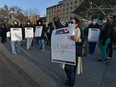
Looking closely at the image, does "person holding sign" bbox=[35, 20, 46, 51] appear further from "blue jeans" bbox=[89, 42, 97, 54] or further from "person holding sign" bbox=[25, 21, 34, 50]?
"blue jeans" bbox=[89, 42, 97, 54]

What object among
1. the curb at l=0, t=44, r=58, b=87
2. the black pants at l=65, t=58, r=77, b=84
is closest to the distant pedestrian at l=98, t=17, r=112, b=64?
the curb at l=0, t=44, r=58, b=87

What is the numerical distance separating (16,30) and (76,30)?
8.66m

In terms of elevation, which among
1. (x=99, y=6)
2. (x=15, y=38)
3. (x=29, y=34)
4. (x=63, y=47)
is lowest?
(x=15, y=38)

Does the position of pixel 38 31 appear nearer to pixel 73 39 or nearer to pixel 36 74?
pixel 36 74

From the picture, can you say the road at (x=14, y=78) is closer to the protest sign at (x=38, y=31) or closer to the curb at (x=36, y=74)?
the curb at (x=36, y=74)

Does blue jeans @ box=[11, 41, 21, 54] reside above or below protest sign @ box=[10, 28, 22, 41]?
below

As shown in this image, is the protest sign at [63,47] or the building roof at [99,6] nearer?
the protest sign at [63,47]

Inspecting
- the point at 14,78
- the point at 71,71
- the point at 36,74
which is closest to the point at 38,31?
the point at 36,74

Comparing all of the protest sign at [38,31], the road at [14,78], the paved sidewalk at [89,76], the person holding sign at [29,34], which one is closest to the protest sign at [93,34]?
the protest sign at [38,31]

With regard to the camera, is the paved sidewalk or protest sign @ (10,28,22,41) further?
protest sign @ (10,28,22,41)

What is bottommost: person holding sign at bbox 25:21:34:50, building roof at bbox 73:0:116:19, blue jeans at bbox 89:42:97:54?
blue jeans at bbox 89:42:97:54

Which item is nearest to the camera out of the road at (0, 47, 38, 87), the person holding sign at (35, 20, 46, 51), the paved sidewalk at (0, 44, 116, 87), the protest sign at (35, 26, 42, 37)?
the paved sidewalk at (0, 44, 116, 87)

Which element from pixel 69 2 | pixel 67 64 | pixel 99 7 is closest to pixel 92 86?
pixel 67 64

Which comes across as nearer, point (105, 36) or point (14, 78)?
point (14, 78)
